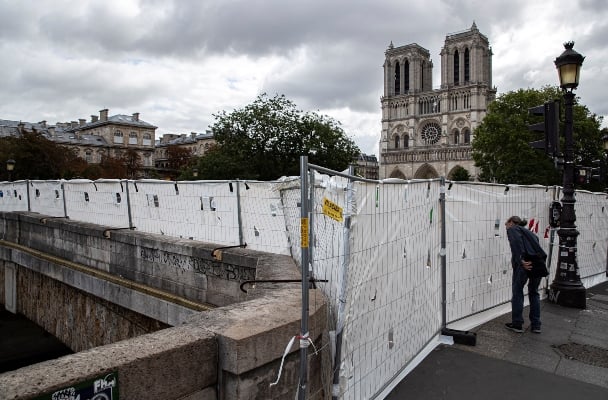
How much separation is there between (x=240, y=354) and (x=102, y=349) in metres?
0.80

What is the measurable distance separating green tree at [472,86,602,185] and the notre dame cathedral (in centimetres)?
4581

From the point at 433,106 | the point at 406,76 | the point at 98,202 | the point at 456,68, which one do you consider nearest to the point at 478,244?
the point at 98,202

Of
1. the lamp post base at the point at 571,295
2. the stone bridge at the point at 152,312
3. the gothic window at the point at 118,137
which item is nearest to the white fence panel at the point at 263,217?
the stone bridge at the point at 152,312

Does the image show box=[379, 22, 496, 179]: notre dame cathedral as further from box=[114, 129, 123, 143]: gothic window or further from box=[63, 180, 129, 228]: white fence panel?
box=[63, 180, 129, 228]: white fence panel

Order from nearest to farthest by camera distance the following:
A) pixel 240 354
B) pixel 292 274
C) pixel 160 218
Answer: pixel 240 354
pixel 292 274
pixel 160 218

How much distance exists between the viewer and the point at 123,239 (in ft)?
29.1

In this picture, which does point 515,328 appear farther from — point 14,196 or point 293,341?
point 14,196

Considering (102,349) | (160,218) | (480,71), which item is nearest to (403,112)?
(480,71)

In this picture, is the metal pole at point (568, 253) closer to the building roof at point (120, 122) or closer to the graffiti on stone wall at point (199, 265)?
the graffiti on stone wall at point (199, 265)

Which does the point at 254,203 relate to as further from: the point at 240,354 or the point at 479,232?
the point at 240,354

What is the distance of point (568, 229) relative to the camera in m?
7.72

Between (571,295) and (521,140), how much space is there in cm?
3813

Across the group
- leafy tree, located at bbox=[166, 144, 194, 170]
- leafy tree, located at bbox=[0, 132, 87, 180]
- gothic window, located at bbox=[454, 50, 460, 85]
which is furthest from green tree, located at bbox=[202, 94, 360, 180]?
gothic window, located at bbox=[454, 50, 460, 85]

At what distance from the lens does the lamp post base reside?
7.42 meters
